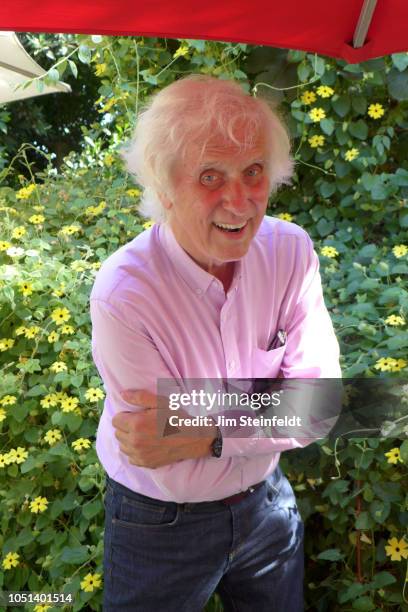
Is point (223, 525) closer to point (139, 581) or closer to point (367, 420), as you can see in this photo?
point (139, 581)

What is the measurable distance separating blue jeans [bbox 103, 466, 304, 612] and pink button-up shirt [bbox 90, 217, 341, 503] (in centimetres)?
5

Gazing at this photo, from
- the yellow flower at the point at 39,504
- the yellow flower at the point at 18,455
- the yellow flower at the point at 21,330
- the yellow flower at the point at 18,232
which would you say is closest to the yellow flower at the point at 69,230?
the yellow flower at the point at 18,232

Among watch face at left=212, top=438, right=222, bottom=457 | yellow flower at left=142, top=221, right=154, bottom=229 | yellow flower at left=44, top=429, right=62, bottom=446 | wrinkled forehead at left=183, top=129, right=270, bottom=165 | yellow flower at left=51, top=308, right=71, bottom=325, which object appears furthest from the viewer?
yellow flower at left=142, top=221, right=154, bottom=229

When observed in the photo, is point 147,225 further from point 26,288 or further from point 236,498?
point 236,498

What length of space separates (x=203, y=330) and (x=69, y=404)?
0.94 m

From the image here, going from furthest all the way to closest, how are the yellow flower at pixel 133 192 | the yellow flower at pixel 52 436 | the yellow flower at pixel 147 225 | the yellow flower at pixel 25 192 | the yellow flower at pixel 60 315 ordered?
the yellow flower at pixel 25 192
the yellow flower at pixel 133 192
the yellow flower at pixel 147 225
the yellow flower at pixel 60 315
the yellow flower at pixel 52 436

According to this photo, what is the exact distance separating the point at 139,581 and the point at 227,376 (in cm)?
45

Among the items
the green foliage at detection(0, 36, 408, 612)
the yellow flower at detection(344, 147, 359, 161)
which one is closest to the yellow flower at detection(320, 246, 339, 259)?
the green foliage at detection(0, 36, 408, 612)

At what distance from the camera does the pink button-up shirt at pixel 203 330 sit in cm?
144

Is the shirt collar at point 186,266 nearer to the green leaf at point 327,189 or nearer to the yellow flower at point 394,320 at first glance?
the yellow flower at point 394,320

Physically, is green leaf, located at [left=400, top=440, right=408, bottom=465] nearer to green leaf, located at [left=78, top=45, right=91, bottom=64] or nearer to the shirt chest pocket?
the shirt chest pocket

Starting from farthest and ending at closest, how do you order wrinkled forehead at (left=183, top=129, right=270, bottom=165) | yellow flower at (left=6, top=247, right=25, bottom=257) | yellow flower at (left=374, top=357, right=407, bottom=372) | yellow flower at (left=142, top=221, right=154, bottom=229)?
yellow flower at (left=142, top=221, right=154, bottom=229), yellow flower at (left=6, top=247, right=25, bottom=257), yellow flower at (left=374, top=357, right=407, bottom=372), wrinkled forehead at (left=183, top=129, right=270, bottom=165)

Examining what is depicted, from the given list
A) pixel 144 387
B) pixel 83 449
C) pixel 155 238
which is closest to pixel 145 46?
pixel 83 449

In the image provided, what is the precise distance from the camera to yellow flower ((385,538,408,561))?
198cm
